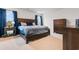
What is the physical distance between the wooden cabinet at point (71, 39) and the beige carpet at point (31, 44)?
0.10 meters

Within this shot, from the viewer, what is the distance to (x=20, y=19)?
1713 millimetres

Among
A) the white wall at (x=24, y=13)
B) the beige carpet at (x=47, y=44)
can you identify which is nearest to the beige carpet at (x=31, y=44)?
the beige carpet at (x=47, y=44)

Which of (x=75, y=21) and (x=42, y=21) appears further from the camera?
(x=42, y=21)

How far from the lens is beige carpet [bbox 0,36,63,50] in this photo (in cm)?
167

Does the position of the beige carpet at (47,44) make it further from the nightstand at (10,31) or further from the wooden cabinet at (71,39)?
the nightstand at (10,31)

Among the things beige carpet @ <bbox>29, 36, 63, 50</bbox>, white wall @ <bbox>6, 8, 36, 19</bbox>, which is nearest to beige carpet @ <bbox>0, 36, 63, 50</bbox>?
beige carpet @ <bbox>29, 36, 63, 50</bbox>

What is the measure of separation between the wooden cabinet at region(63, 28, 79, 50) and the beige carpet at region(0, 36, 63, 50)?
97 millimetres

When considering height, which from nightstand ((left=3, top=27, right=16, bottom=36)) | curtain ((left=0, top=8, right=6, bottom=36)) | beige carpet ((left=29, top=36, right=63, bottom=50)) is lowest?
beige carpet ((left=29, top=36, right=63, bottom=50))

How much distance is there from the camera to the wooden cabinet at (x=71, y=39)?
5.59 ft

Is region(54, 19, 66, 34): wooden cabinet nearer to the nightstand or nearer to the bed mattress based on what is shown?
the bed mattress

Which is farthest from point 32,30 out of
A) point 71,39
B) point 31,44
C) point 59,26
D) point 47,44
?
point 71,39
